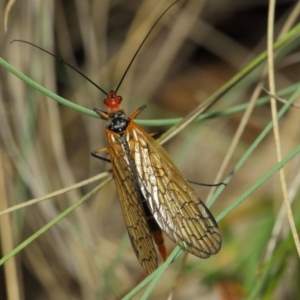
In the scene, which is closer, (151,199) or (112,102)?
(151,199)

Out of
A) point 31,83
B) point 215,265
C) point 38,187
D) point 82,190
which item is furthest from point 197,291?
point 31,83

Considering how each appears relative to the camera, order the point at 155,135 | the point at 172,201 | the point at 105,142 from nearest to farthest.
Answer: the point at 172,201, the point at 155,135, the point at 105,142

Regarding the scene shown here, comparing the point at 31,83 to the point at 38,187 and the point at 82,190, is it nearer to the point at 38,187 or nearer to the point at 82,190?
the point at 38,187

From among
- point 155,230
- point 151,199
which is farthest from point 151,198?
point 155,230

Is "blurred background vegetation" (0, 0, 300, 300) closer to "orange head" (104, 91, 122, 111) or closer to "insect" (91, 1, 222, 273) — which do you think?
"insect" (91, 1, 222, 273)

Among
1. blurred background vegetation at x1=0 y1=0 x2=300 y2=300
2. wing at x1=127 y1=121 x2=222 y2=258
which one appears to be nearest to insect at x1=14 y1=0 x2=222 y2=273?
wing at x1=127 y1=121 x2=222 y2=258

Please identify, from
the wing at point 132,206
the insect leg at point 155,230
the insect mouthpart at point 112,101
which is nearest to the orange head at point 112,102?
the insect mouthpart at point 112,101

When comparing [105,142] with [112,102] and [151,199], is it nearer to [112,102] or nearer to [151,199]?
[112,102]

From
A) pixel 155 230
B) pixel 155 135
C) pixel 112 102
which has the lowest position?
pixel 155 230
